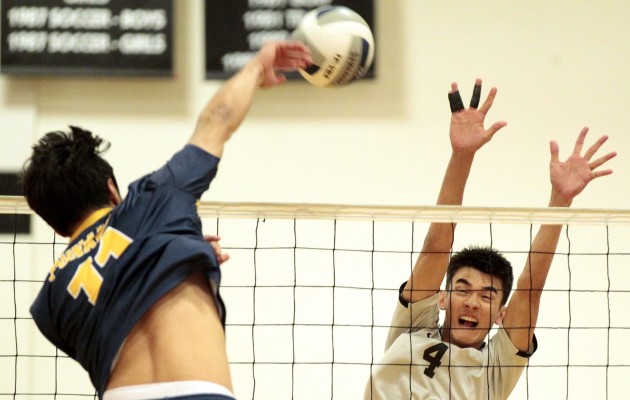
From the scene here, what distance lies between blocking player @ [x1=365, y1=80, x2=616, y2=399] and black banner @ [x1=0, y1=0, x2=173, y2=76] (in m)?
2.34

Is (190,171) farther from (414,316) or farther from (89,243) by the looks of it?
(414,316)

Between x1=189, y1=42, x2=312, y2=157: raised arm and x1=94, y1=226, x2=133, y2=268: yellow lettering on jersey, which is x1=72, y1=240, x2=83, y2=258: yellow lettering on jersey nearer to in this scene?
x1=94, y1=226, x2=133, y2=268: yellow lettering on jersey

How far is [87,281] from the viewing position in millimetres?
2377

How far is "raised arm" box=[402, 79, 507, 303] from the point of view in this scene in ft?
12.2

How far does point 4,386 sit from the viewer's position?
17.6 feet

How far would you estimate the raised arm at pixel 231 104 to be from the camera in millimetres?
2513

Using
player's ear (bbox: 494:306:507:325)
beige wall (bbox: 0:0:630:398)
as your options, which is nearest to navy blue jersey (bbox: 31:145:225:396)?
player's ear (bbox: 494:306:507:325)

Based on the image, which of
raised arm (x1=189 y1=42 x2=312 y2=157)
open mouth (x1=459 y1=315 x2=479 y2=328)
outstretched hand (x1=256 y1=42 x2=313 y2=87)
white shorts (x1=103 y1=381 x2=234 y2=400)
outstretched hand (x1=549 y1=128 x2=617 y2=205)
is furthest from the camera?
outstretched hand (x1=549 y1=128 x2=617 y2=205)

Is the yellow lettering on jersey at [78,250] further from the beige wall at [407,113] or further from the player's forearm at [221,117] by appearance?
the beige wall at [407,113]

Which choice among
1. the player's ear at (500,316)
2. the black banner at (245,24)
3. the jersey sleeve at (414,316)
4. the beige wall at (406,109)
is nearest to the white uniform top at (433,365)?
the jersey sleeve at (414,316)

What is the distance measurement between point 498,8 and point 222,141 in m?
3.68

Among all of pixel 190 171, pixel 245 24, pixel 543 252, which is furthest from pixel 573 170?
pixel 245 24

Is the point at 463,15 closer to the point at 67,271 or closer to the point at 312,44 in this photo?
the point at 312,44

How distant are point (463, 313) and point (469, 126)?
743 mm
